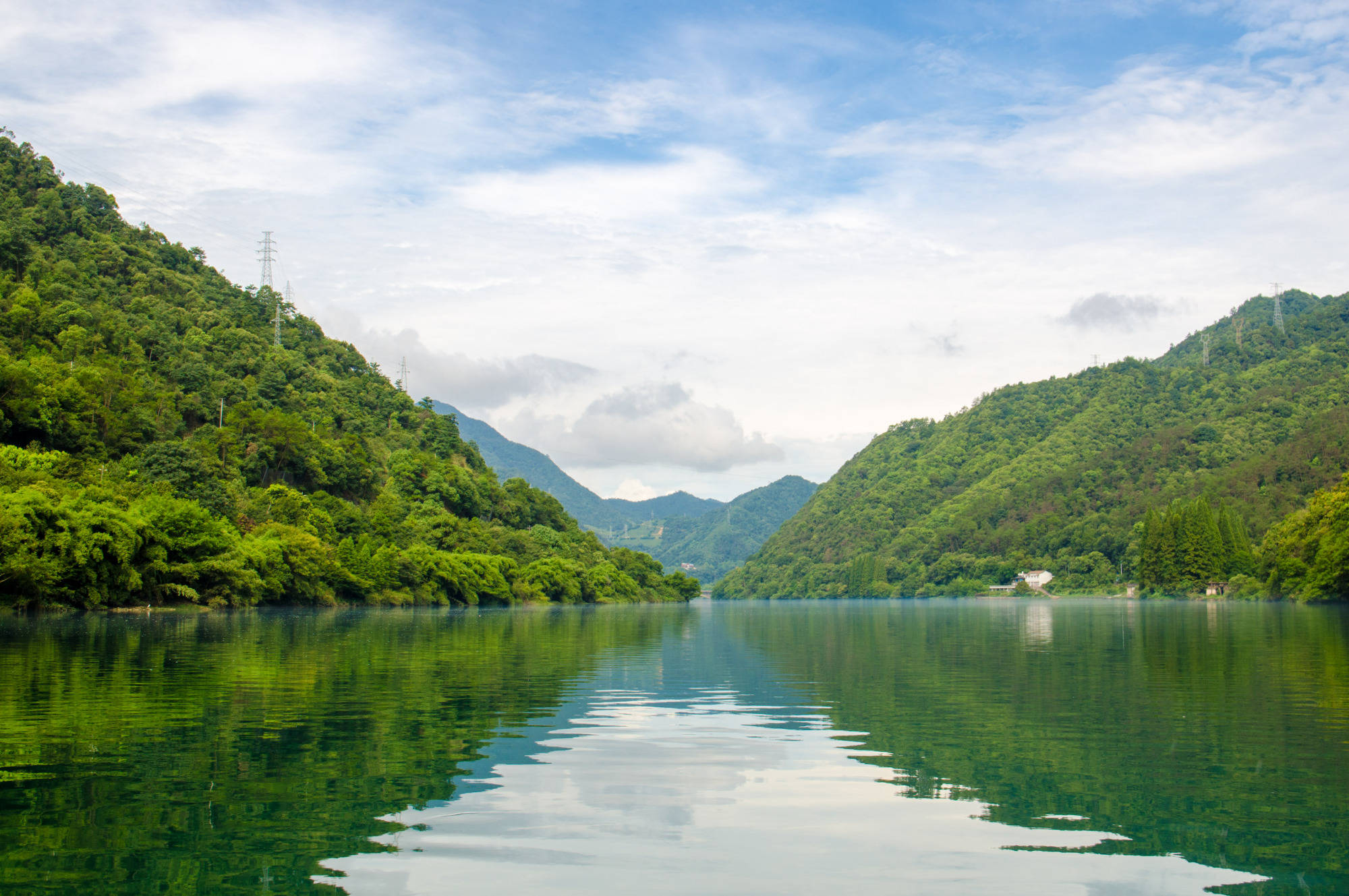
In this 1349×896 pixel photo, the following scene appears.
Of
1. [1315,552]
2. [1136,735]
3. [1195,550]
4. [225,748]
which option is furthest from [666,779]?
[1195,550]

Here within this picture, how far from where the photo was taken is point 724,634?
181 feet

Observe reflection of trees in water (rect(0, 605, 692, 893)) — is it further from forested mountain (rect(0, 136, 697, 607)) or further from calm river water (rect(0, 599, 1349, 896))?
forested mountain (rect(0, 136, 697, 607))

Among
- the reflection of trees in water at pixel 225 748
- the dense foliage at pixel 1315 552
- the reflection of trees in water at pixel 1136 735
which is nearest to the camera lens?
the reflection of trees in water at pixel 225 748

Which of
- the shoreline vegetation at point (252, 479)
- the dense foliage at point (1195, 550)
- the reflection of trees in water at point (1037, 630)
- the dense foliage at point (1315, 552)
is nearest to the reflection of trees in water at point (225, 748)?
the reflection of trees in water at point (1037, 630)

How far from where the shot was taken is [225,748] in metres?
14.3

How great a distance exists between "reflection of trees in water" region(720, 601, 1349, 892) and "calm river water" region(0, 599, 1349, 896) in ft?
0.24

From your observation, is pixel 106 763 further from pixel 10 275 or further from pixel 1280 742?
pixel 10 275

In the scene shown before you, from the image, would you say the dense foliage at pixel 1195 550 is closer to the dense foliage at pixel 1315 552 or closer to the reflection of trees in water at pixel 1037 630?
the dense foliage at pixel 1315 552

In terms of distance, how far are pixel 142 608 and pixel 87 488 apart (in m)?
8.58

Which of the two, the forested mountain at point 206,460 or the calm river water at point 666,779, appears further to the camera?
the forested mountain at point 206,460

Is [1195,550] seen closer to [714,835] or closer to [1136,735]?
[1136,735]

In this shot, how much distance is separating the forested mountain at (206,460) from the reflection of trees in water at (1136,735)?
150 ft

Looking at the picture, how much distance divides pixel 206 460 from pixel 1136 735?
88571 millimetres

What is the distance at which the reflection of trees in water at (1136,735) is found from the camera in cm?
1040
